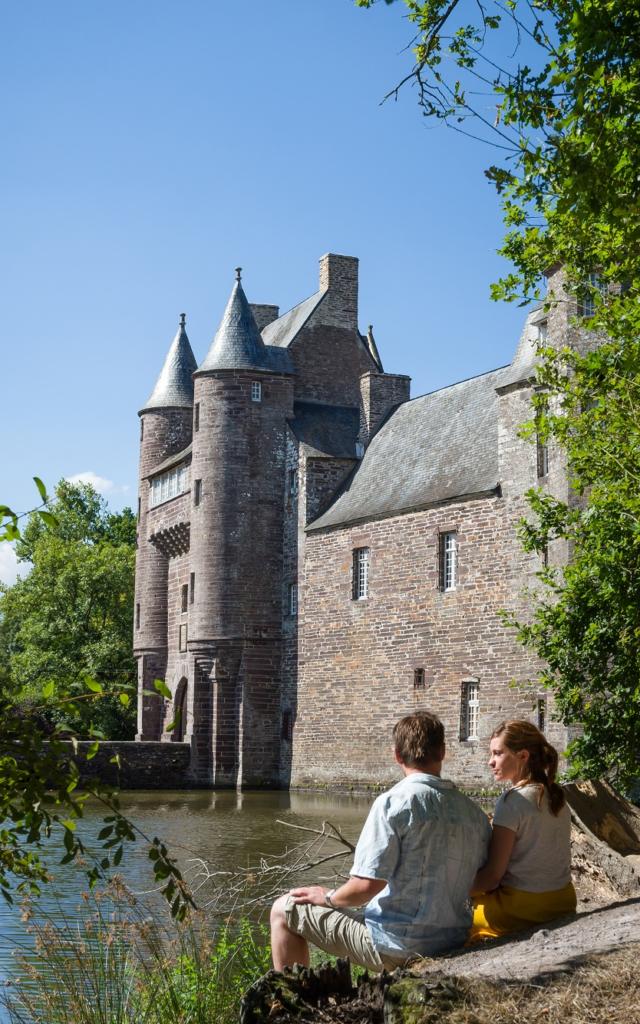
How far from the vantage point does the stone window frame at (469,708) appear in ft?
94.8

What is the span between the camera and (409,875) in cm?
515

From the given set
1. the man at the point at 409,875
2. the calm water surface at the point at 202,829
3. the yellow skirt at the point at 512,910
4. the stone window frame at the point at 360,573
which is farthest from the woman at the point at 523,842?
the stone window frame at the point at 360,573

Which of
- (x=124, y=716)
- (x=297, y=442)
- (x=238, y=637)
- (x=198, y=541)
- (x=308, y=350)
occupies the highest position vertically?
(x=308, y=350)

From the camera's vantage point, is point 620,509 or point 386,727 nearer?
point 620,509

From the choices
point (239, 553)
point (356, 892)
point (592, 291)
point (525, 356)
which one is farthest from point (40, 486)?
point (239, 553)

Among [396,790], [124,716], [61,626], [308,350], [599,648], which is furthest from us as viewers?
[61,626]

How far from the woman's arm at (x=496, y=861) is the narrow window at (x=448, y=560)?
2484 centimetres

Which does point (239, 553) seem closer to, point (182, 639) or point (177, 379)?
point (182, 639)

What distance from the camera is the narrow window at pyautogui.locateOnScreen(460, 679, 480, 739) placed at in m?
29.0

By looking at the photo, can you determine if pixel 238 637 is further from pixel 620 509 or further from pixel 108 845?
pixel 108 845

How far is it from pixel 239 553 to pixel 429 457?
667 cm

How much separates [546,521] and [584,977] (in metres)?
10.9

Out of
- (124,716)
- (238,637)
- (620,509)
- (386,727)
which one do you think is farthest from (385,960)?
(124,716)

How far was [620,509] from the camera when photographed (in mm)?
13805
